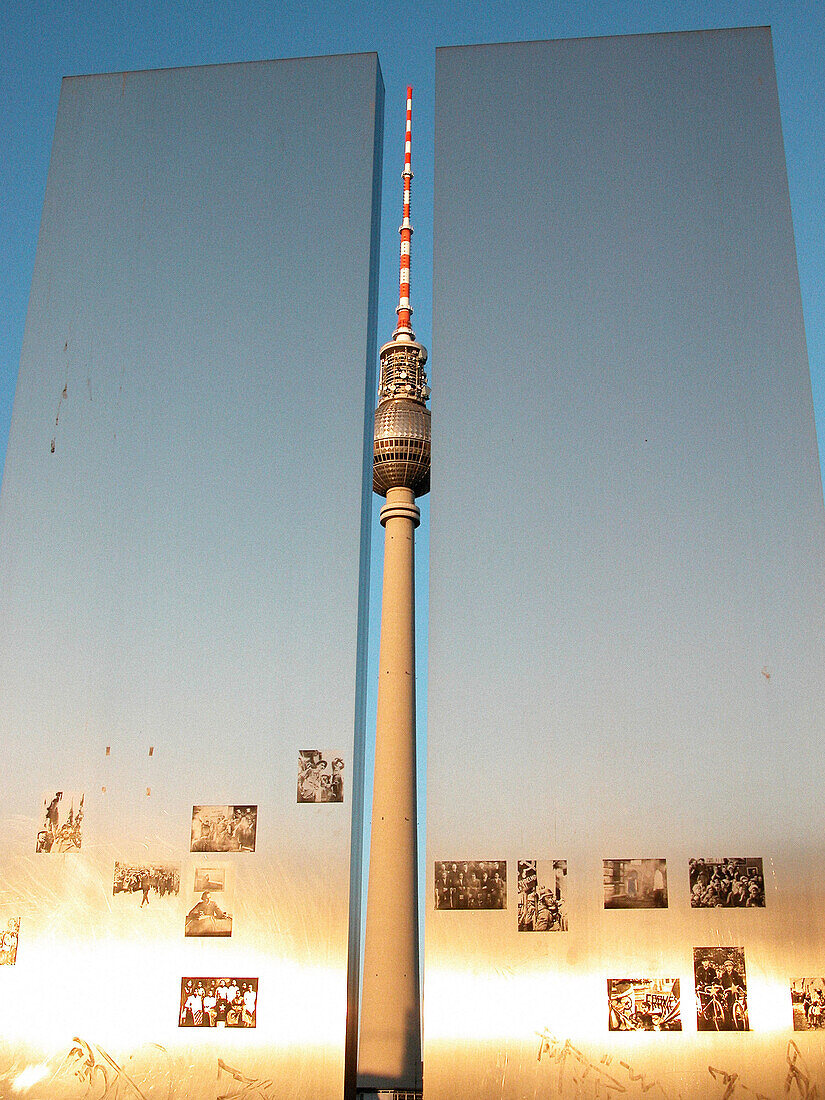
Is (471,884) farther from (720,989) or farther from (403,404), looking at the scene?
(403,404)

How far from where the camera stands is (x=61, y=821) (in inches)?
168

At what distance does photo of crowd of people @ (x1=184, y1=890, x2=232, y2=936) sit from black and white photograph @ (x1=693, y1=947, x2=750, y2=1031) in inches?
65.3

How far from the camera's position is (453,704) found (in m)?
4.23

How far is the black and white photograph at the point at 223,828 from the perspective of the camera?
13.5ft

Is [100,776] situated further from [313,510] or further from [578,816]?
[578,816]

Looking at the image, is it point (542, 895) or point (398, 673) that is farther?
point (398, 673)

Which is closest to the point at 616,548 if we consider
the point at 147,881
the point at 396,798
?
the point at 147,881

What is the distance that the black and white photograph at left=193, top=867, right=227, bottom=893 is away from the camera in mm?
4082

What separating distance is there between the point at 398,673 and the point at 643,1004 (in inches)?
637

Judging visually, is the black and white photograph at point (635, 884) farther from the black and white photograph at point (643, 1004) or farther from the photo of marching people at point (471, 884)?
the photo of marching people at point (471, 884)

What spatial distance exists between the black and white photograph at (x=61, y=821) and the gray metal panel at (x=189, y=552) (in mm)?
39

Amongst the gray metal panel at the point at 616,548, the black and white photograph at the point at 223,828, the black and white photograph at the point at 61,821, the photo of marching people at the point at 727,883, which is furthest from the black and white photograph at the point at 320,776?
the photo of marching people at the point at 727,883

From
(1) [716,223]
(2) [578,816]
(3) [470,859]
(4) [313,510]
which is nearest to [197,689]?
(4) [313,510]

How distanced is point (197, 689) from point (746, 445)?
7.92 feet
